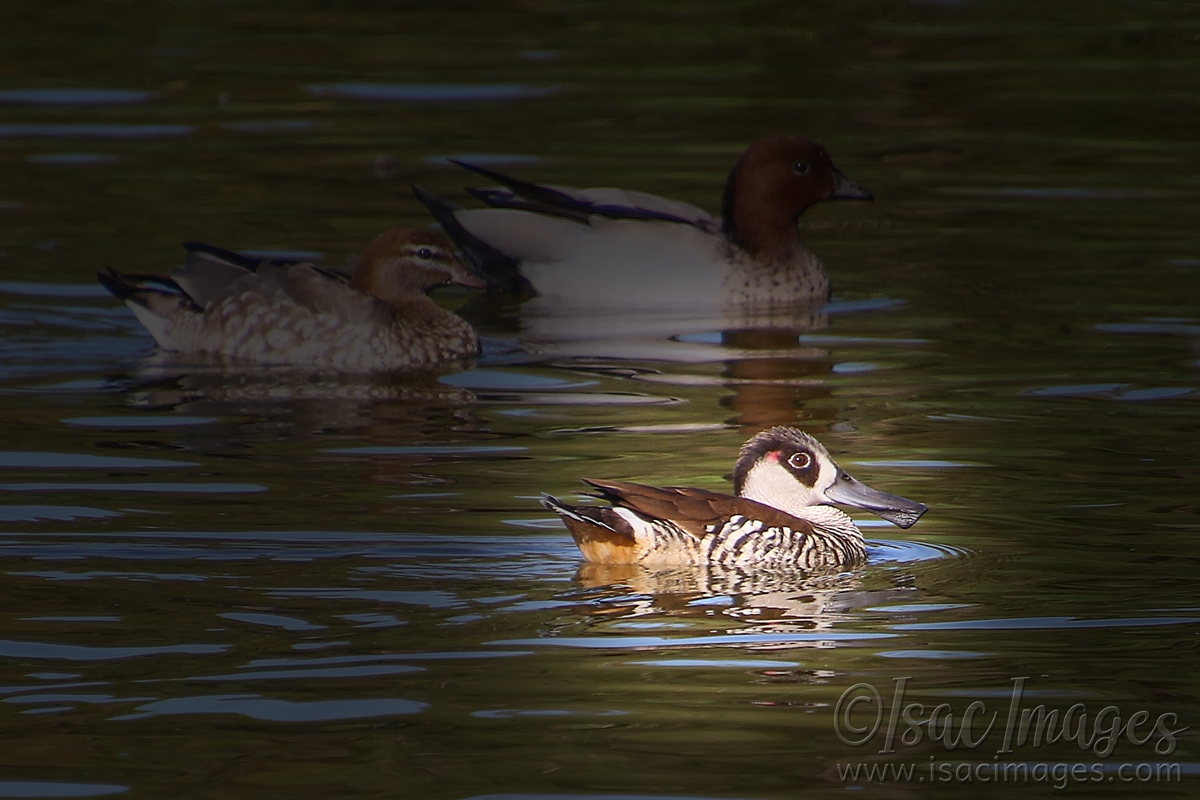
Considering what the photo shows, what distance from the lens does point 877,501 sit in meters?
8.20

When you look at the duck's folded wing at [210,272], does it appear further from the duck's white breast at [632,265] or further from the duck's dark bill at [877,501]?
the duck's dark bill at [877,501]

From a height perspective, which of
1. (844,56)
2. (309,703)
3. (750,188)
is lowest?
(309,703)

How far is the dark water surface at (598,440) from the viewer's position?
237 inches

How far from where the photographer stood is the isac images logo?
5746 millimetres

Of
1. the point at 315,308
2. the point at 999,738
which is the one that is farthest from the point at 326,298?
the point at 999,738

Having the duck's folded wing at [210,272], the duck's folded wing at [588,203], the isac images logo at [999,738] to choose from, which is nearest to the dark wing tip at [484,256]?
the duck's folded wing at [588,203]

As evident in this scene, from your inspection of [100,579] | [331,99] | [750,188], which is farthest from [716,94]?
[100,579]

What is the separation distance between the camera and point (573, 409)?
1077 centimetres

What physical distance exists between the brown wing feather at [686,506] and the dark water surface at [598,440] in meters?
0.23

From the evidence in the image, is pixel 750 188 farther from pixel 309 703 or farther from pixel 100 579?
pixel 309 703

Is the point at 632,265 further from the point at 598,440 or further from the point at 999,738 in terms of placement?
the point at 999,738

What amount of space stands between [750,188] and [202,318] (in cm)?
432

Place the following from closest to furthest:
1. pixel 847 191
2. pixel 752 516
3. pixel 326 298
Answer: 1. pixel 752 516
2. pixel 326 298
3. pixel 847 191

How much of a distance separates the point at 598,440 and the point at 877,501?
2.09 m
